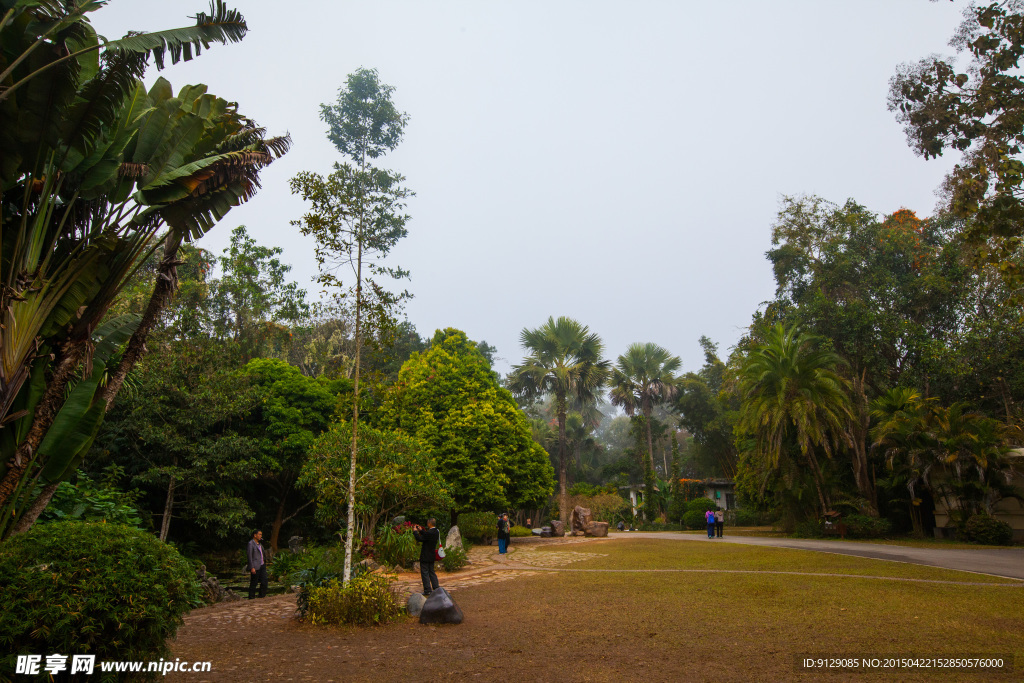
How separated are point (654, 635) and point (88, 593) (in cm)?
598

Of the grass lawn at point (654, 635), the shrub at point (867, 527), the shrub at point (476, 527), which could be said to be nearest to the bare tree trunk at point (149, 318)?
the grass lawn at point (654, 635)

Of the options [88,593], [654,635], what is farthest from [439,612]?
[88,593]

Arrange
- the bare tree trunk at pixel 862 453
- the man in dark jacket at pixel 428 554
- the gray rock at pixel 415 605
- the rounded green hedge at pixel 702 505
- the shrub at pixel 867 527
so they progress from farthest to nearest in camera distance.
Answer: the rounded green hedge at pixel 702 505 → the bare tree trunk at pixel 862 453 → the shrub at pixel 867 527 → the man in dark jacket at pixel 428 554 → the gray rock at pixel 415 605

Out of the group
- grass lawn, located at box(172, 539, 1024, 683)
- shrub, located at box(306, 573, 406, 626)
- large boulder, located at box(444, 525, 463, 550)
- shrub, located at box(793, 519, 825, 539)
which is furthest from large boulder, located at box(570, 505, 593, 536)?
shrub, located at box(306, 573, 406, 626)

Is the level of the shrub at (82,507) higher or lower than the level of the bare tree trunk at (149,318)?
lower

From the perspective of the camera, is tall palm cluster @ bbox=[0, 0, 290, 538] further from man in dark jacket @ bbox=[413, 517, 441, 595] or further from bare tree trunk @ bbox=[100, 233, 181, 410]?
man in dark jacket @ bbox=[413, 517, 441, 595]

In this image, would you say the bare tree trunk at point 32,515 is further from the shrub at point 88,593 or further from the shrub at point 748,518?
the shrub at point 748,518

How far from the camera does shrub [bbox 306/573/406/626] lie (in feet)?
27.2

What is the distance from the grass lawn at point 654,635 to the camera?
5.68m

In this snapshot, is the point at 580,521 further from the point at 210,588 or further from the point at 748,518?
the point at 210,588

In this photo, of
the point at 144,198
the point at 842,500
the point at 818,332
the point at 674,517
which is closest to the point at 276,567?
the point at 144,198

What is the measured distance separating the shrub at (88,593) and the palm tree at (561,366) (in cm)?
2816

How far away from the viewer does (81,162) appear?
7074 mm

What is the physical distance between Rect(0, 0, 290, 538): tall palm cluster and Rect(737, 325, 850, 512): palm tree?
22.0 meters
